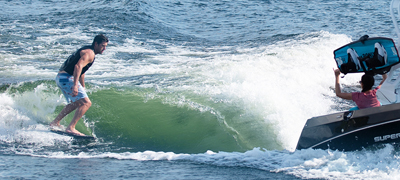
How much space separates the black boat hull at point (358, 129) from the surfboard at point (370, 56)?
2.33 ft

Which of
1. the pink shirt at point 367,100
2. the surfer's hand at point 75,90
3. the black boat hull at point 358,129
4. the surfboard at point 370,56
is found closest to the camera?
the black boat hull at point 358,129

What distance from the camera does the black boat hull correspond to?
149 inches

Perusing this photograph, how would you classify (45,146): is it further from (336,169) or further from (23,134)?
(336,169)

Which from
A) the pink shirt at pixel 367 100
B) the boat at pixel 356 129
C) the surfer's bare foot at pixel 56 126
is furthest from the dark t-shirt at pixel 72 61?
the pink shirt at pixel 367 100

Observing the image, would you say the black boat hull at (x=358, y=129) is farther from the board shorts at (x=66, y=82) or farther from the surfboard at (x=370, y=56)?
the board shorts at (x=66, y=82)

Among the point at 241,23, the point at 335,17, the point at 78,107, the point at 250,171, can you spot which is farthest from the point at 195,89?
the point at 335,17

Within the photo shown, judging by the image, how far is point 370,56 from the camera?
4.41 meters

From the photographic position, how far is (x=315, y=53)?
10.5 m

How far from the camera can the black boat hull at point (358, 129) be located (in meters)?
3.80

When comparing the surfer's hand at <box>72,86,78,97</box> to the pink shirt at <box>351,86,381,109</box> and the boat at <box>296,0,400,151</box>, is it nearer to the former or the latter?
the boat at <box>296,0,400,151</box>

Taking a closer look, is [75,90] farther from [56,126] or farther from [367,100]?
[367,100]

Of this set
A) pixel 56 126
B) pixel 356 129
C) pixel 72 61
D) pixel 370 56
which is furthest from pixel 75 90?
pixel 370 56

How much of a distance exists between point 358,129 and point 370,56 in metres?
1.07

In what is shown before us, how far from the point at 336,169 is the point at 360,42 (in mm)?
1739
